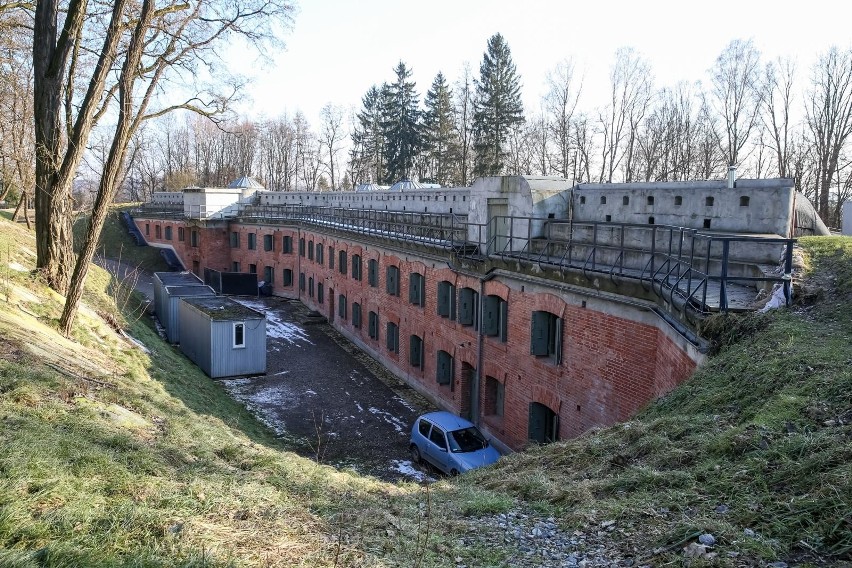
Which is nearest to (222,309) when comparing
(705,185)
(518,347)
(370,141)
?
(518,347)

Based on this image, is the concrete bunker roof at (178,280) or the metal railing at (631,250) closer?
the metal railing at (631,250)

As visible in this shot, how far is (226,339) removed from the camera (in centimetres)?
1988

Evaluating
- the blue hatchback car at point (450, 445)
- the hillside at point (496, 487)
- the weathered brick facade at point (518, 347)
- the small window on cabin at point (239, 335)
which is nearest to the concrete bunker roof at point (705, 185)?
the weathered brick facade at point (518, 347)

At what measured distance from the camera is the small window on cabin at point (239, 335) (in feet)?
65.6

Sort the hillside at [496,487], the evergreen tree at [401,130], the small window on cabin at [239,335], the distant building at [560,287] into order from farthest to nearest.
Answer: the evergreen tree at [401,130]
the small window on cabin at [239,335]
the distant building at [560,287]
the hillside at [496,487]

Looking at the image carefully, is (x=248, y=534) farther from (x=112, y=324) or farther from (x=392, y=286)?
(x=392, y=286)

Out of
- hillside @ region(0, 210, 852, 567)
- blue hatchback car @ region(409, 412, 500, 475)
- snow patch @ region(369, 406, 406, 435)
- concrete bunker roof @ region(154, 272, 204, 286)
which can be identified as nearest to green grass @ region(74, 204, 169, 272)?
concrete bunker roof @ region(154, 272, 204, 286)

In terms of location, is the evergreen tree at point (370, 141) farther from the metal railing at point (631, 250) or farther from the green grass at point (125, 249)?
the metal railing at point (631, 250)

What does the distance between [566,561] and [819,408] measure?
9.06 ft

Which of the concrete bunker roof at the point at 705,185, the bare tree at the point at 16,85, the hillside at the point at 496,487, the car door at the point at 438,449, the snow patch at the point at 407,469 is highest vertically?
the bare tree at the point at 16,85

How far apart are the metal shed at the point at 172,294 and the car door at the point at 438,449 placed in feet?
44.7

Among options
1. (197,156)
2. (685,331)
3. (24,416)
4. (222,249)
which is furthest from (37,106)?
(197,156)

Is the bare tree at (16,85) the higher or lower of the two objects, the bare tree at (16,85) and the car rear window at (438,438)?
the higher

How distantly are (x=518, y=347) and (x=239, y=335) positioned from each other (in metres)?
9.89
